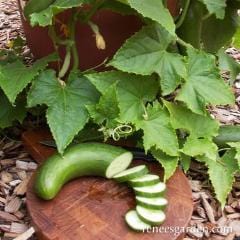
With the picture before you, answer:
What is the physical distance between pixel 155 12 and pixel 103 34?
0.42 m

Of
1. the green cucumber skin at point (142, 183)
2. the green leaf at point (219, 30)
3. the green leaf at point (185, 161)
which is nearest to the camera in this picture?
the green cucumber skin at point (142, 183)

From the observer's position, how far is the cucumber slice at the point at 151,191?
1539 millimetres

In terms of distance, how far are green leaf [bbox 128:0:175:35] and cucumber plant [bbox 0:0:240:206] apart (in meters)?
0.02

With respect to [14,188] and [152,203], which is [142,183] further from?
[14,188]

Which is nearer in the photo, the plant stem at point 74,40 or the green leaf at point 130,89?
the green leaf at point 130,89

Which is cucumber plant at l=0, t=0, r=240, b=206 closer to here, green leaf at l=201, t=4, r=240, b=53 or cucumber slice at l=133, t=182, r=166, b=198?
A: cucumber slice at l=133, t=182, r=166, b=198

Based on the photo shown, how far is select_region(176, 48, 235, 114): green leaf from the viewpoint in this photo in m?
1.66

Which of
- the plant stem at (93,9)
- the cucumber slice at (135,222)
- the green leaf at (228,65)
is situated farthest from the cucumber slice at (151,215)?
the green leaf at (228,65)

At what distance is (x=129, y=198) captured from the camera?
158 cm

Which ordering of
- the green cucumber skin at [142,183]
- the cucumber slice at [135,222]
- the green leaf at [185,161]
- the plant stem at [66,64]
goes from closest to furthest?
the cucumber slice at [135,222], the green cucumber skin at [142,183], the green leaf at [185,161], the plant stem at [66,64]

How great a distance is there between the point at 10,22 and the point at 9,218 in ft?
4.72

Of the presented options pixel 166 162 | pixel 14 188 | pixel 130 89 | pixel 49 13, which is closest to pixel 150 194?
pixel 166 162

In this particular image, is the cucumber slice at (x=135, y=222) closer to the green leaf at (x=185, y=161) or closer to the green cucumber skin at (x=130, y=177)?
the green cucumber skin at (x=130, y=177)

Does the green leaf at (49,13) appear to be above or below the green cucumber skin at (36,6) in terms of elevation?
above
